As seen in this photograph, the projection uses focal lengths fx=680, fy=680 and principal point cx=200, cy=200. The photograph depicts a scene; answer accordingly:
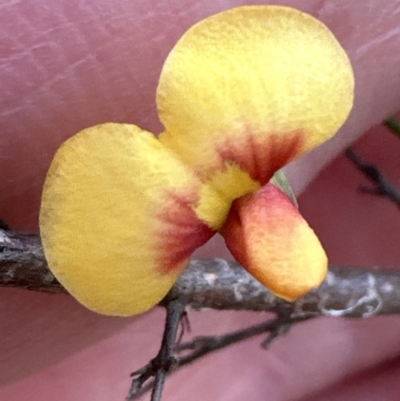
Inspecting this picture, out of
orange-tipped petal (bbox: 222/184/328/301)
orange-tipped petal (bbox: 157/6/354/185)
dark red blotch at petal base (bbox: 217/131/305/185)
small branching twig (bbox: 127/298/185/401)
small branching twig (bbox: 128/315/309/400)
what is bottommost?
small branching twig (bbox: 128/315/309/400)

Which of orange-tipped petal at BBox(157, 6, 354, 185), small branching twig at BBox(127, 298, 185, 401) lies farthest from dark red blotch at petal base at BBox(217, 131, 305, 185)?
small branching twig at BBox(127, 298, 185, 401)

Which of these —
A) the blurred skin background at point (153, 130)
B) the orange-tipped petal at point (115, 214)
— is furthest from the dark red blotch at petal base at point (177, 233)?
the blurred skin background at point (153, 130)

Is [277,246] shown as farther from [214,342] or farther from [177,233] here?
[214,342]

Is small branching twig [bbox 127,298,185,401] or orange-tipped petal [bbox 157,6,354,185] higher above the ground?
orange-tipped petal [bbox 157,6,354,185]

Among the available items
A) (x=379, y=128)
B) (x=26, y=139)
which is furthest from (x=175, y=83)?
(x=379, y=128)

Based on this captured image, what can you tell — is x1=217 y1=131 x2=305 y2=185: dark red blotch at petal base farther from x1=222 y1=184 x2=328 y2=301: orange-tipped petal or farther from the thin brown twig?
the thin brown twig

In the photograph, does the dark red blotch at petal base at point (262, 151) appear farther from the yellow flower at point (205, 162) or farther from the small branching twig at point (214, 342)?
the small branching twig at point (214, 342)

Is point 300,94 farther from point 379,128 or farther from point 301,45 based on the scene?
point 379,128

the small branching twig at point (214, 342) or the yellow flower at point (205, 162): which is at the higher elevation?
the yellow flower at point (205, 162)
